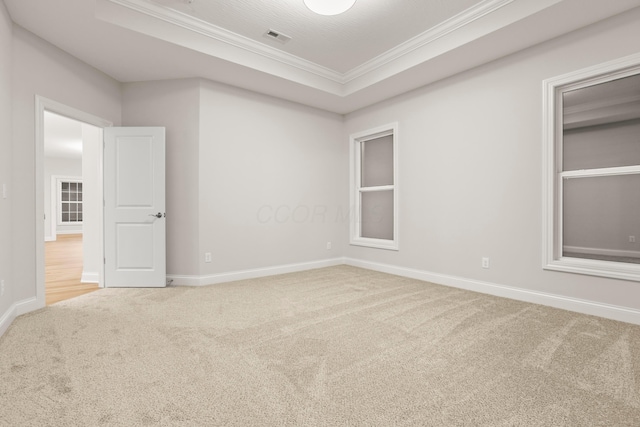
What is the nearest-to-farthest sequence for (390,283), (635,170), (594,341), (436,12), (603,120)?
(594,341) → (635,170) → (436,12) → (390,283) → (603,120)

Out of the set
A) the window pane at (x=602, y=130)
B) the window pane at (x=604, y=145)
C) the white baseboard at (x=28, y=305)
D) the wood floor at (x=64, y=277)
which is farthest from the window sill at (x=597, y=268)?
the wood floor at (x=64, y=277)

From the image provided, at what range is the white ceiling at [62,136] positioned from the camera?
672 cm

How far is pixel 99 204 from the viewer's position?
160 inches

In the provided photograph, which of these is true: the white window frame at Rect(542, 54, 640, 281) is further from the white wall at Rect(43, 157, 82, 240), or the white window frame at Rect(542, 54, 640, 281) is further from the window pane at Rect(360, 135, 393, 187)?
the white wall at Rect(43, 157, 82, 240)

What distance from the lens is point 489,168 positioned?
11.6 ft

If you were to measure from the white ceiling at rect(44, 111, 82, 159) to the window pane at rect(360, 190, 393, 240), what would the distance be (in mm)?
5704

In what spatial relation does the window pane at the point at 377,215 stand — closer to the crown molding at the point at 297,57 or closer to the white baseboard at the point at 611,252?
the crown molding at the point at 297,57

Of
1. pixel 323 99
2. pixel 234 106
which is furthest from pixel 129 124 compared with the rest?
pixel 323 99

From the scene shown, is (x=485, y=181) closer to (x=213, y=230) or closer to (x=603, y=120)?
(x=213, y=230)

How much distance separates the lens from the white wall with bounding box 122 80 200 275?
3.96m

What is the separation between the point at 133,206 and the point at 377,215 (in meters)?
3.60

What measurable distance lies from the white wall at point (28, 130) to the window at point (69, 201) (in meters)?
9.70

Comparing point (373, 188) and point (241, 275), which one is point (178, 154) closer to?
point (241, 275)

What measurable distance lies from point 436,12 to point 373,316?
9.87ft
